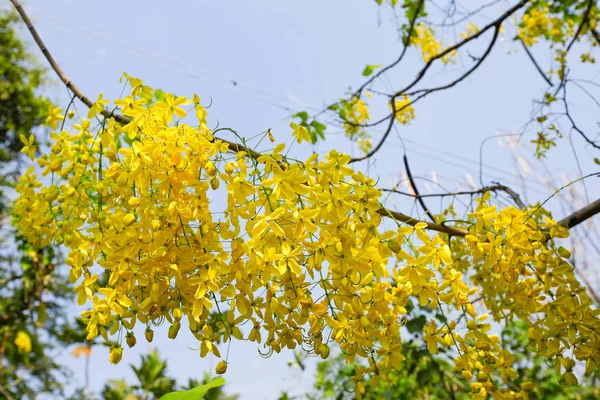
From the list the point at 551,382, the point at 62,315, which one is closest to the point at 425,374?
the point at 551,382

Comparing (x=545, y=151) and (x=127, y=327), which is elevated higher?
(x=545, y=151)

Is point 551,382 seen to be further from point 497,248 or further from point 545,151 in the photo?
point 497,248

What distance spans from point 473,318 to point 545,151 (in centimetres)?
164

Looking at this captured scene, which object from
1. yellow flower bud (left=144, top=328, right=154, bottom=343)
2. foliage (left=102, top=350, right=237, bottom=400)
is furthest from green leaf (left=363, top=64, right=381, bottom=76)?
foliage (left=102, top=350, right=237, bottom=400)

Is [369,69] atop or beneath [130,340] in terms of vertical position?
atop

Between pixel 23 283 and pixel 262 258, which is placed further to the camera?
pixel 23 283

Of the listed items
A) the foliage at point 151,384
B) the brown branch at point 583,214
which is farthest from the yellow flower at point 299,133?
the foliage at point 151,384

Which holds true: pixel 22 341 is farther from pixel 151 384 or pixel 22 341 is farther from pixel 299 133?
pixel 299 133

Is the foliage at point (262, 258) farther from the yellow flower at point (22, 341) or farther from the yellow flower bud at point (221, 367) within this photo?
the yellow flower at point (22, 341)

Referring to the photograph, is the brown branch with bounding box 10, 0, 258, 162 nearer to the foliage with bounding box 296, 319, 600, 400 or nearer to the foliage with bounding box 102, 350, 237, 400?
the foliage with bounding box 296, 319, 600, 400

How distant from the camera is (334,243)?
673 mm

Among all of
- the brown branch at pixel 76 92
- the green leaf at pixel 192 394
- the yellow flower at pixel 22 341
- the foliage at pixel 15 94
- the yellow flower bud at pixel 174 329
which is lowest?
the green leaf at pixel 192 394

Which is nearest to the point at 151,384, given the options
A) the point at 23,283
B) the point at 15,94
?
the point at 23,283

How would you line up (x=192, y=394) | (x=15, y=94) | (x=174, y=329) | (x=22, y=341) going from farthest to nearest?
(x=15, y=94) < (x=22, y=341) < (x=174, y=329) < (x=192, y=394)
